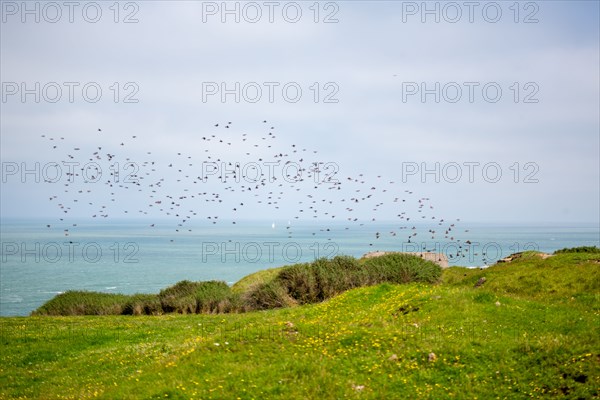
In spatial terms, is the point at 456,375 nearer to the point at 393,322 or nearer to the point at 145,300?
the point at 393,322

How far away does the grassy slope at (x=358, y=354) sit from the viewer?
13570mm

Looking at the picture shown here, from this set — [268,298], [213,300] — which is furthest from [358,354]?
[213,300]

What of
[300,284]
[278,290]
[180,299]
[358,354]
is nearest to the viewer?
[358,354]

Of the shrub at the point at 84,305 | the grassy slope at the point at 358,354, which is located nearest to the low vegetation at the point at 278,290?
the shrub at the point at 84,305

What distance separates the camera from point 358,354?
15.4 metres

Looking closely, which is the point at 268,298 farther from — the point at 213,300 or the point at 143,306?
the point at 143,306

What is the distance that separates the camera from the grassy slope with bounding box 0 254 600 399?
534 inches

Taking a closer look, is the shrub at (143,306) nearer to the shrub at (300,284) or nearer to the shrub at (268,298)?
the shrub at (268,298)

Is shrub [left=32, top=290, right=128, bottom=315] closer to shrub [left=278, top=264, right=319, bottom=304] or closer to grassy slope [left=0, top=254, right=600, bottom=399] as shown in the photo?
shrub [left=278, top=264, right=319, bottom=304]

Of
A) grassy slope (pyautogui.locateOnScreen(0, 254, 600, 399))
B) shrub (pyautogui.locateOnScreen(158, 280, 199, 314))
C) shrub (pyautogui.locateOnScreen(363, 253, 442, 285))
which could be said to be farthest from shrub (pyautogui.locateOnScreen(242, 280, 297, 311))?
grassy slope (pyautogui.locateOnScreen(0, 254, 600, 399))

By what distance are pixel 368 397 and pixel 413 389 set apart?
4.02 feet

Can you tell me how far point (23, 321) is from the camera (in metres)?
30.8

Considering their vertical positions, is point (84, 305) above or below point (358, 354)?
below

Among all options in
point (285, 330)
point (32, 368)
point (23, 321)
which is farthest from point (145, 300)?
point (285, 330)
